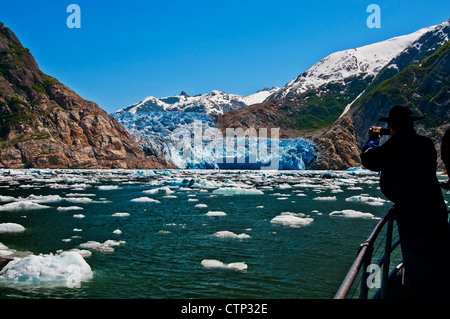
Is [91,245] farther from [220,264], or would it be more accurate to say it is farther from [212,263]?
[220,264]

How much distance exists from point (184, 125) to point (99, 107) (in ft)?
138

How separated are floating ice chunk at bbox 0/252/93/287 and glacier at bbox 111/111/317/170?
382 ft

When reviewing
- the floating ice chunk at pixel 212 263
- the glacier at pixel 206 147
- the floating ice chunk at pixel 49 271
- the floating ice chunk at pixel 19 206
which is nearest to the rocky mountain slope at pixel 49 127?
the glacier at pixel 206 147

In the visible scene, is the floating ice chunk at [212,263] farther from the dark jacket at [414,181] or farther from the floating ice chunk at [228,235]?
the dark jacket at [414,181]

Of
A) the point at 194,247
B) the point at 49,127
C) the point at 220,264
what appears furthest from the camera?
the point at 49,127

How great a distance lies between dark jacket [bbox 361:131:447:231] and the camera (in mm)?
3992

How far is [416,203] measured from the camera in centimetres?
403

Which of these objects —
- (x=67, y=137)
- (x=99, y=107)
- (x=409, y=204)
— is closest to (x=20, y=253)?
(x=409, y=204)

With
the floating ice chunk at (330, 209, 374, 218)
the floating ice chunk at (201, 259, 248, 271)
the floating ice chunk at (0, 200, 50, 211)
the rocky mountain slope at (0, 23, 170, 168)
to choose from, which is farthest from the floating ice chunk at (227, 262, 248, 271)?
the rocky mountain slope at (0, 23, 170, 168)

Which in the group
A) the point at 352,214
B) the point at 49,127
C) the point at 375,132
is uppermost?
the point at 49,127

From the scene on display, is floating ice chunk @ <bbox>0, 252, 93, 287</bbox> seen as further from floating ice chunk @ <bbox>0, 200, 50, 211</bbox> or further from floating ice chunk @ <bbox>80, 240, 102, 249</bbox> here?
floating ice chunk @ <bbox>0, 200, 50, 211</bbox>

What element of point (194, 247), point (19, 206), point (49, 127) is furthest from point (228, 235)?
point (49, 127)

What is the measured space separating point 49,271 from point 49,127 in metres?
122
